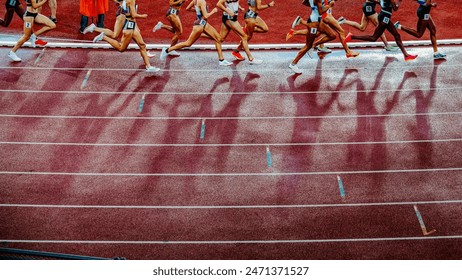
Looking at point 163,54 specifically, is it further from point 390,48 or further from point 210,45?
point 390,48

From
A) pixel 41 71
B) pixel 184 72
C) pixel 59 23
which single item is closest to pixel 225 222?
pixel 184 72

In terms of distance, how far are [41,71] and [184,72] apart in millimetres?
3113

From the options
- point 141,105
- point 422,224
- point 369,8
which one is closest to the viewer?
point 422,224

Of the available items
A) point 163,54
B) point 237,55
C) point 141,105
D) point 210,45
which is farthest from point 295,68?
point 141,105

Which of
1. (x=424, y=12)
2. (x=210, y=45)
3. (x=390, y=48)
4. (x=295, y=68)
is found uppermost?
(x=424, y=12)

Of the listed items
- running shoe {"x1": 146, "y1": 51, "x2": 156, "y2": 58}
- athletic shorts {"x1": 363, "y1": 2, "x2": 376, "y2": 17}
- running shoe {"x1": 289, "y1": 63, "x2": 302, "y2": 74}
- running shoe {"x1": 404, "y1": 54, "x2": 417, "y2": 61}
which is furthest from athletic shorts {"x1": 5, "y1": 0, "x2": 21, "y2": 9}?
running shoe {"x1": 404, "y1": 54, "x2": 417, "y2": 61}

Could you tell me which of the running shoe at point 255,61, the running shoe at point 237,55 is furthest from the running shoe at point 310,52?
the running shoe at point 237,55

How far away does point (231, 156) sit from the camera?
13.8m

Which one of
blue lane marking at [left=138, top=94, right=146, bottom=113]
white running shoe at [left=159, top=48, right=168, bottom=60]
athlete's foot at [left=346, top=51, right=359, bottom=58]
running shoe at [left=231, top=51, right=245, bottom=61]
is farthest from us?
running shoe at [left=231, top=51, right=245, bottom=61]

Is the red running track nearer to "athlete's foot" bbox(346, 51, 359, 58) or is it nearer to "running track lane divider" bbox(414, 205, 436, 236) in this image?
"running track lane divider" bbox(414, 205, 436, 236)

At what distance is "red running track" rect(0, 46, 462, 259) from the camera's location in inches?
460

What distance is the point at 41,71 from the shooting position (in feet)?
55.3

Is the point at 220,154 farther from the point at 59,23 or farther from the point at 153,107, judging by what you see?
the point at 59,23

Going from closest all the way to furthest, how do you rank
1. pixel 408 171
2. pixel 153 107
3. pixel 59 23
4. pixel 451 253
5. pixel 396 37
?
pixel 451 253 → pixel 408 171 → pixel 153 107 → pixel 396 37 → pixel 59 23
